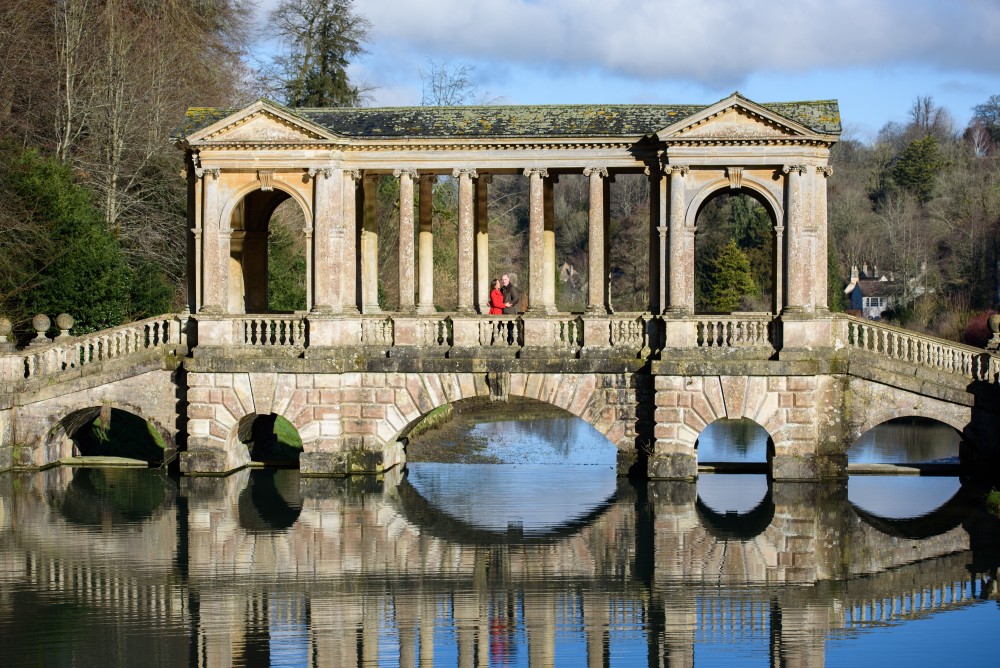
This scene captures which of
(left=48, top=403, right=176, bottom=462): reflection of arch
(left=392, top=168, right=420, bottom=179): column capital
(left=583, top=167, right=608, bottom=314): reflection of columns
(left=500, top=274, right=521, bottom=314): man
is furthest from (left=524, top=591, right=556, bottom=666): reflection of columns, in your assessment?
(left=48, top=403, right=176, bottom=462): reflection of arch

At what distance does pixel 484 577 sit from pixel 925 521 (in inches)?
335

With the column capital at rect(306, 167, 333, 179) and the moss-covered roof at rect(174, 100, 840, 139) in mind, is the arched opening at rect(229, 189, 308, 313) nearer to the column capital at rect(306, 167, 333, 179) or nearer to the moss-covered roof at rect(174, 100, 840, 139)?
the column capital at rect(306, 167, 333, 179)

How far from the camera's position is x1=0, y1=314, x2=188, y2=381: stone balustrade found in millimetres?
28438

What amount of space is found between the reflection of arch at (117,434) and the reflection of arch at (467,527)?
6.03 metres

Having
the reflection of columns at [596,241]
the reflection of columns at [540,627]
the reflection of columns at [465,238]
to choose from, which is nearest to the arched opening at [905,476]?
the reflection of columns at [596,241]

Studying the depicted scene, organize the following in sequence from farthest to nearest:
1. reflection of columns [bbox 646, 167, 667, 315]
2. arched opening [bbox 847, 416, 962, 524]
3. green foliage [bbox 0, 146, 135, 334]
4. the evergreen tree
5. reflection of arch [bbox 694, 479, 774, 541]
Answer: the evergreen tree → green foliage [bbox 0, 146, 135, 334] → reflection of columns [bbox 646, 167, 667, 315] → arched opening [bbox 847, 416, 962, 524] → reflection of arch [bbox 694, 479, 774, 541]

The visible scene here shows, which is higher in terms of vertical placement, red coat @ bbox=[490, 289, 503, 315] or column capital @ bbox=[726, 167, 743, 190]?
column capital @ bbox=[726, 167, 743, 190]

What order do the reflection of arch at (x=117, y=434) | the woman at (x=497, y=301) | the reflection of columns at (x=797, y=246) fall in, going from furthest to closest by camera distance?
the reflection of arch at (x=117, y=434) < the woman at (x=497, y=301) < the reflection of columns at (x=797, y=246)

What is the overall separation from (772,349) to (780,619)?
1033 centimetres

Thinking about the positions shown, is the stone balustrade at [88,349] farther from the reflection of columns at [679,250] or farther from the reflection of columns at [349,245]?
the reflection of columns at [679,250]

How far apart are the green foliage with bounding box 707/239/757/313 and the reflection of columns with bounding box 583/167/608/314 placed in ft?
99.5

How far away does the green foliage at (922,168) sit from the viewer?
80125mm

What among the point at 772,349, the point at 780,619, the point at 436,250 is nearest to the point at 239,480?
the point at 772,349

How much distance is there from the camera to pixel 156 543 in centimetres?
2225
